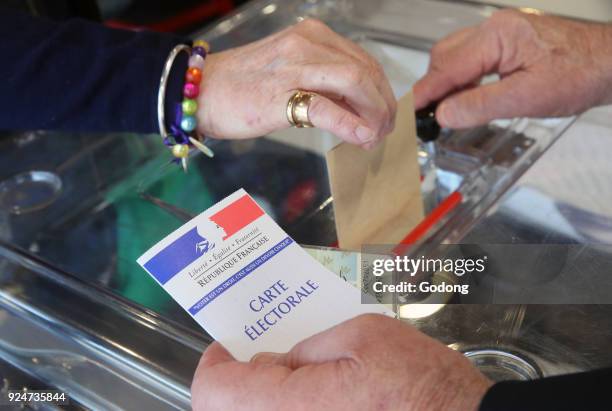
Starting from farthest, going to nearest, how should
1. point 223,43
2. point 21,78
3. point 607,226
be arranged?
point 223,43 → point 21,78 → point 607,226

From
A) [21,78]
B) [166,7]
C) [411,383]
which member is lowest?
[166,7]

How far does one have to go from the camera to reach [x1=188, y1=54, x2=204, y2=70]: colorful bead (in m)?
0.84

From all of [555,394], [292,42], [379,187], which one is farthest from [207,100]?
[555,394]

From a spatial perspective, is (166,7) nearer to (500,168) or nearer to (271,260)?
(500,168)

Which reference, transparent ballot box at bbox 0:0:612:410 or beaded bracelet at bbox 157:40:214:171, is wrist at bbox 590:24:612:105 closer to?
transparent ballot box at bbox 0:0:612:410

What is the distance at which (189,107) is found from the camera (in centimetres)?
81

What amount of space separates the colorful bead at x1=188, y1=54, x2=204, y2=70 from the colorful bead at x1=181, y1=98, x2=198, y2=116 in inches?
1.9

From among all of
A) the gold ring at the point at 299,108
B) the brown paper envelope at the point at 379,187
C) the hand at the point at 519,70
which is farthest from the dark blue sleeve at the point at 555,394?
the hand at the point at 519,70

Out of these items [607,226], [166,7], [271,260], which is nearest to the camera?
[271,260]

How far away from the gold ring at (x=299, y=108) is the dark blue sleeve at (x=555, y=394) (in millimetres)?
356

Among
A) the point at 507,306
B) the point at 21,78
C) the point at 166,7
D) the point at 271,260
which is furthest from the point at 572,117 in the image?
the point at 166,7

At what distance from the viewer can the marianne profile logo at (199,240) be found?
0.62 meters

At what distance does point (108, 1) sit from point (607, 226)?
1.20 metres

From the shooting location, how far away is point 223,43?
1163mm
